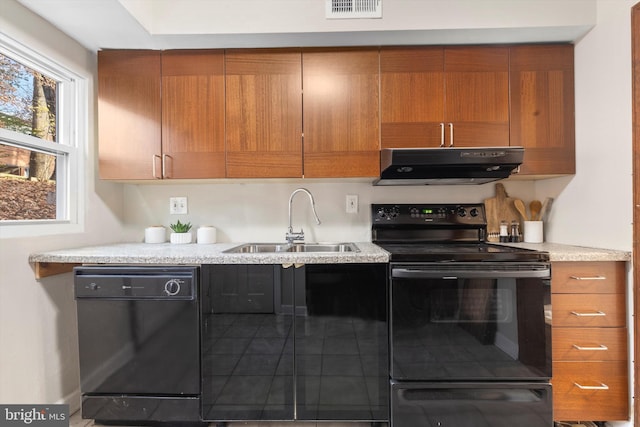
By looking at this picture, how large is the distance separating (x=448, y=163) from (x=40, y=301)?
7.10ft

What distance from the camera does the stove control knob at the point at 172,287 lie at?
148cm

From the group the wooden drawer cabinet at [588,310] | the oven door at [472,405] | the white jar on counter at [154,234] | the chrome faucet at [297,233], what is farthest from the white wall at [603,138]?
the white jar on counter at [154,234]

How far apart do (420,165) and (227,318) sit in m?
1.21

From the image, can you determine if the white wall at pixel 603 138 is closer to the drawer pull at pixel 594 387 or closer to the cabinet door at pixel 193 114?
the drawer pull at pixel 594 387

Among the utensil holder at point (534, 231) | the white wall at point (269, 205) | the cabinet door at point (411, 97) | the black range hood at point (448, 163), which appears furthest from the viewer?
the white wall at point (269, 205)

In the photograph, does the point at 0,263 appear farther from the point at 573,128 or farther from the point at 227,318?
the point at 573,128

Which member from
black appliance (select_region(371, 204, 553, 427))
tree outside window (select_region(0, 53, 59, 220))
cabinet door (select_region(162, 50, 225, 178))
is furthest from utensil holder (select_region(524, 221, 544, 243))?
tree outside window (select_region(0, 53, 59, 220))

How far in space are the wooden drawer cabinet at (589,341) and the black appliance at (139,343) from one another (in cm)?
174

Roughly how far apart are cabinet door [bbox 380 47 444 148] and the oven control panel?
455 mm

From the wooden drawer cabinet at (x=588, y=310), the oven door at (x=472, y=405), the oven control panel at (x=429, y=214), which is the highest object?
the oven control panel at (x=429, y=214)

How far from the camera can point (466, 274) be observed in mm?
1467

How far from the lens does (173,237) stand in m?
2.03

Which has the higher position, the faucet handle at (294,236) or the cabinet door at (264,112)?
the cabinet door at (264,112)

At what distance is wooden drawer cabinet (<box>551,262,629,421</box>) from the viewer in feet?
4.91
